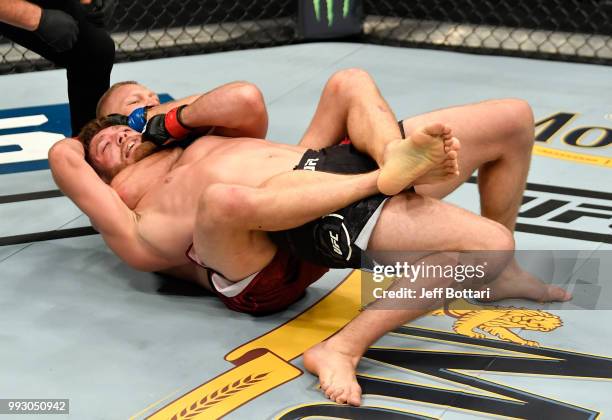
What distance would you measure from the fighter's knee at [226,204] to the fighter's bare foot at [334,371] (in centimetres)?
31

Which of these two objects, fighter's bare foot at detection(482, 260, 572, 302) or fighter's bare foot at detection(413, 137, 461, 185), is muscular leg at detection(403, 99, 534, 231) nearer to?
fighter's bare foot at detection(482, 260, 572, 302)

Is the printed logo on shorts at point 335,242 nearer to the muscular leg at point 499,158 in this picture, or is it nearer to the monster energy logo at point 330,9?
the muscular leg at point 499,158

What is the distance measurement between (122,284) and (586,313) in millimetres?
1102

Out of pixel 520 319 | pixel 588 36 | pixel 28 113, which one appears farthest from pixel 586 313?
pixel 588 36

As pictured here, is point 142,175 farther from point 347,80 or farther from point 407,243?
point 407,243

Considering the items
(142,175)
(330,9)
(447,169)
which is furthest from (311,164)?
(330,9)

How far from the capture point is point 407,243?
6.23 feet

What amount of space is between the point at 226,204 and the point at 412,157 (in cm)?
39

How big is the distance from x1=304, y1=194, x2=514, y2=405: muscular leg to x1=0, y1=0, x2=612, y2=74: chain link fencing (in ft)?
8.04

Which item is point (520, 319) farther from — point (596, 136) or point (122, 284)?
point (596, 136)

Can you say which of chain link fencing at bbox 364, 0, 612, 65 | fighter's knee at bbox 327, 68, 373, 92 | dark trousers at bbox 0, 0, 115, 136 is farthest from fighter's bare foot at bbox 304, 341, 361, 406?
chain link fencing at bbox 364, 0, 612, 65

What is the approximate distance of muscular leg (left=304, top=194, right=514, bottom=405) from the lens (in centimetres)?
188

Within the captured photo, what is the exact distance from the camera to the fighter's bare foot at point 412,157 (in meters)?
1.73

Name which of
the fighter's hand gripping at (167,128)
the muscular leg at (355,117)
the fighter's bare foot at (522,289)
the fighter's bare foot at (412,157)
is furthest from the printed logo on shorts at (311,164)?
the fighter's bare foot at (522,289)
